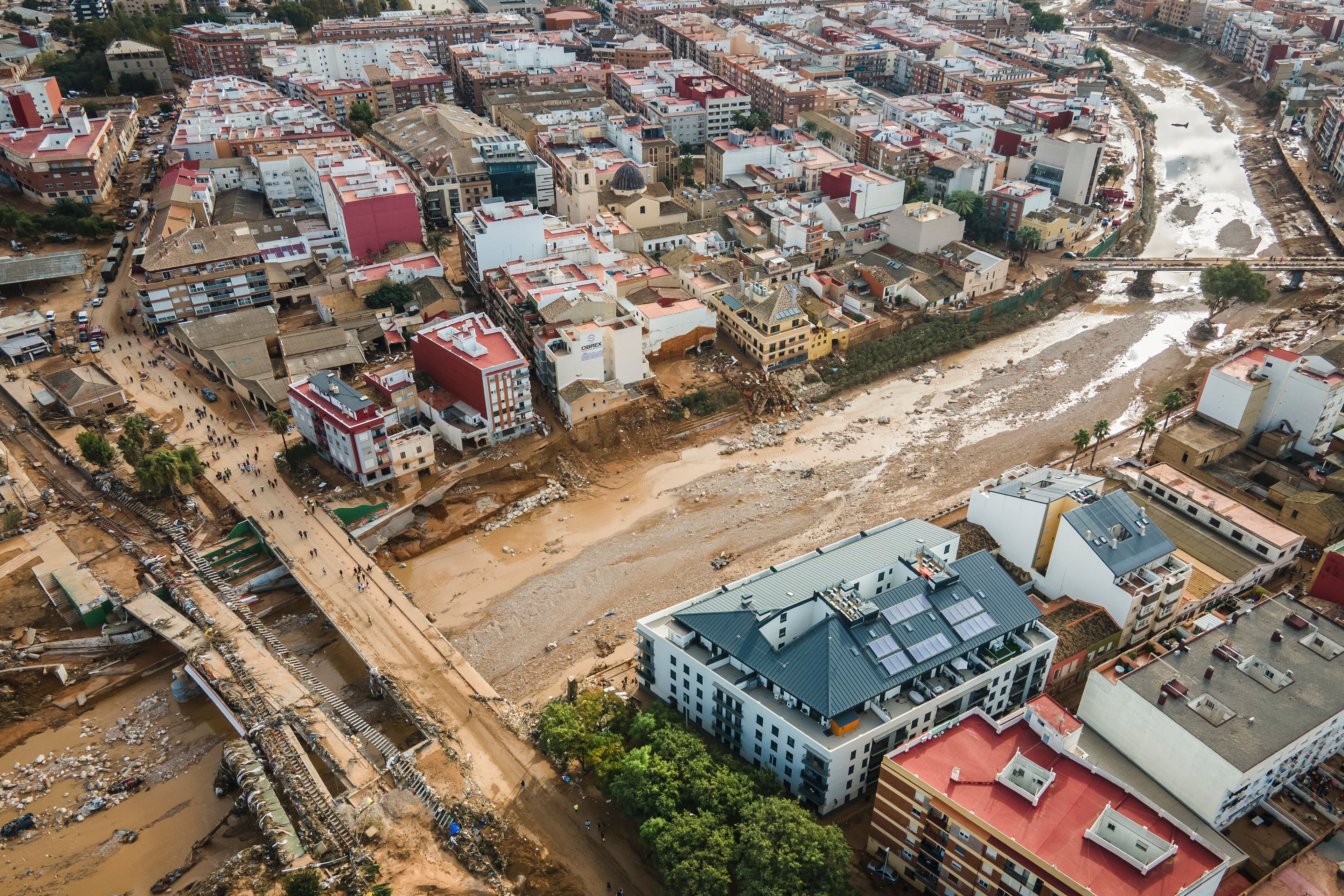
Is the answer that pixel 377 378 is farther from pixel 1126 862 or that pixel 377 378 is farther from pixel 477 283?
pixel 1126 862

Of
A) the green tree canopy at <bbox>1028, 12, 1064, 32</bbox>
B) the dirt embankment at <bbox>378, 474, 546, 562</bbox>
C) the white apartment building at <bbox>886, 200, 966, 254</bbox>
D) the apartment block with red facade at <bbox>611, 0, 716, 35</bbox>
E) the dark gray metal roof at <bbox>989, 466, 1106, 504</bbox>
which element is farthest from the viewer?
the green tree canopy at <bbox>1028, 12, 1064, 32</bbox>

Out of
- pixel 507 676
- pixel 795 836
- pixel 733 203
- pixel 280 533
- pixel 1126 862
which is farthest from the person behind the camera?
pixel 733 203

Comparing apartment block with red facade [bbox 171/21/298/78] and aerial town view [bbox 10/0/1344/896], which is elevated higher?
apartment block with red facade [bbox 171/21/298/78]

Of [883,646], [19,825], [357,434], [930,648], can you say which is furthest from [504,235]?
[19,825]

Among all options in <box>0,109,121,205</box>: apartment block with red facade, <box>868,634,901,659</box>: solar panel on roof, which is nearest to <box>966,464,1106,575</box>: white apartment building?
<box>868,634,901,659</box>: solar panel on roof

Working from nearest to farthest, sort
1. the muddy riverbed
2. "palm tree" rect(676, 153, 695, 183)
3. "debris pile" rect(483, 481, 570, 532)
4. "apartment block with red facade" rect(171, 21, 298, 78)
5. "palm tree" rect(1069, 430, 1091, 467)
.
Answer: the muddy riverbed
"palm tree" rect(1069, 430, 1091, 467)
"debris pile" rect(483, 481, 570, 532)
"palm tree" rect(676, 153, 695, 183)
"apartment block with red facade" rect(171, 21, 298, 78)

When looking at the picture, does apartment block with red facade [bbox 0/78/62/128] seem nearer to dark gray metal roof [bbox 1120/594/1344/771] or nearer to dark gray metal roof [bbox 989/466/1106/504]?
dark gray metal roof [bbox 989/466/1106/504]

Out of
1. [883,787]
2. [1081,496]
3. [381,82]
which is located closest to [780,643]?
[883,787]

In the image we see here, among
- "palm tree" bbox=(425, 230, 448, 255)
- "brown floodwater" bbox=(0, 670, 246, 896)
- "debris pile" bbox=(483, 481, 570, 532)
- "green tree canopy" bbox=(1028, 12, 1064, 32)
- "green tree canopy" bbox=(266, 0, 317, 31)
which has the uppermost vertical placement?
"green tree canopy" bbox=(1028, 12, 1064, 32)
